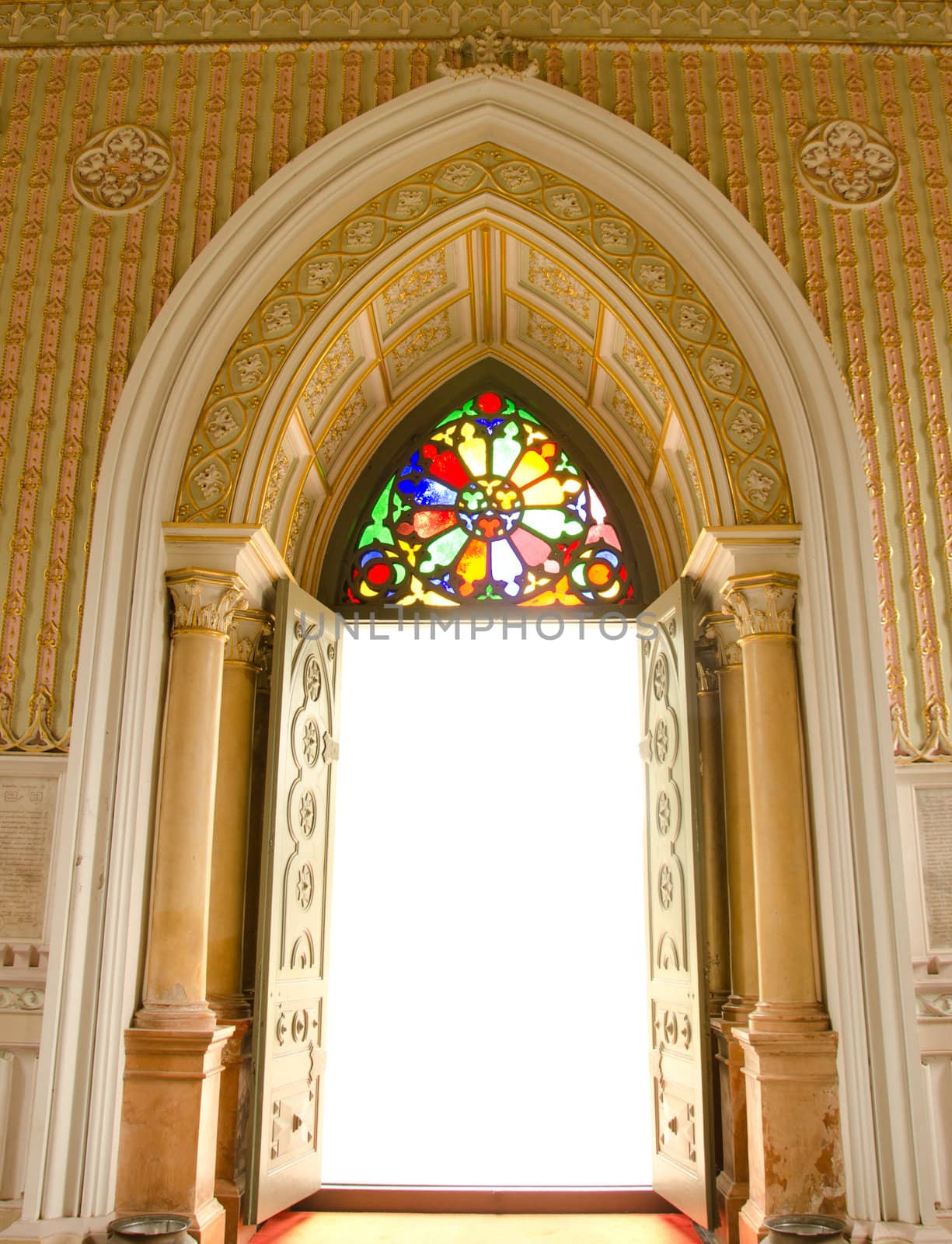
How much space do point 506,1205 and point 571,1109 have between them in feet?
8.35

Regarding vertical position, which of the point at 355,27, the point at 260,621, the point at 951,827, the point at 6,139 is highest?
the point at 355,27

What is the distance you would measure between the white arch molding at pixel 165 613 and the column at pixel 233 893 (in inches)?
22.1

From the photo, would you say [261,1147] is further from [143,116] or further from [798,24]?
[798,24]

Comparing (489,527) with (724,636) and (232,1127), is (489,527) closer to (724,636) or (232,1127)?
(724,636)

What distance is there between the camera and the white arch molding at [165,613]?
4102 mm

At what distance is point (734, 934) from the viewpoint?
4887mm

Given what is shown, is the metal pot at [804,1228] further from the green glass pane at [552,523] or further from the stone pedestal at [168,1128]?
the green glass pane at [552,523]

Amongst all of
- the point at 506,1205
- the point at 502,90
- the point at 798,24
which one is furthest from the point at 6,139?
the point at 506,1205

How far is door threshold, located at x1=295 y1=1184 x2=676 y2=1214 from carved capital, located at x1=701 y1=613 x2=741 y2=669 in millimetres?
2601

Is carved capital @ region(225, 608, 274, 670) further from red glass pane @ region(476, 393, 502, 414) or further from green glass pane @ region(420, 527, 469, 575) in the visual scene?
red glass pane @ region(476, 393, 502, 414)

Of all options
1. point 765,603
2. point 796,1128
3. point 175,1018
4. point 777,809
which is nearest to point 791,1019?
point 796,1128

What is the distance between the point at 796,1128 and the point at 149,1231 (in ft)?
7.74

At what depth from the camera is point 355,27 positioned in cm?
552

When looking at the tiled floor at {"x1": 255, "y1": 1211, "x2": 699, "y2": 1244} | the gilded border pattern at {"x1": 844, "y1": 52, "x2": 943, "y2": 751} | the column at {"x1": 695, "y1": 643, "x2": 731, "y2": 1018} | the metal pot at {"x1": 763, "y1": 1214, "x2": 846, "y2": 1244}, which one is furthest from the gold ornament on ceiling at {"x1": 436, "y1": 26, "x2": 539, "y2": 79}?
the tiled floor at {"x1": 255, "y1": 1211, "x2": 699, "y2": 1244}
